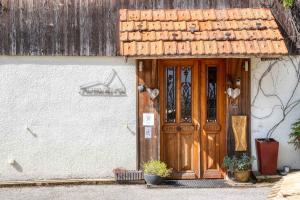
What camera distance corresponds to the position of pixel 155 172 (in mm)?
11289

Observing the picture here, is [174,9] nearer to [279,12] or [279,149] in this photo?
[279,12]

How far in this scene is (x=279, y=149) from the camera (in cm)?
1202

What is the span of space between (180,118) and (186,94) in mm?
568

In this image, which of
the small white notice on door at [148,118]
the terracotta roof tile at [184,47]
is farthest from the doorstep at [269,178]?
the terracotta roof tile at [184,47]

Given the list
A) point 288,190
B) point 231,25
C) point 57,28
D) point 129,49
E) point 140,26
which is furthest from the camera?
point 57,28

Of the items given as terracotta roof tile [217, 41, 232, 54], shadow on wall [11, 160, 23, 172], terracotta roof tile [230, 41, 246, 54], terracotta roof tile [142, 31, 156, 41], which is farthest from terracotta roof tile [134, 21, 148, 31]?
shadow on wall [11, 160, 23, 172]

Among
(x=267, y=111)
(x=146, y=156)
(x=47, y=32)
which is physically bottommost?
(x=146, y=156)

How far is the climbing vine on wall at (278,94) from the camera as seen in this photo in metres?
11.9

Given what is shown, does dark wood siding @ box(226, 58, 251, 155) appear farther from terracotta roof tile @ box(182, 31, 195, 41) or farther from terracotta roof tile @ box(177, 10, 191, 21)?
terracotta roof tile @ box(177, 10, 191, 21)

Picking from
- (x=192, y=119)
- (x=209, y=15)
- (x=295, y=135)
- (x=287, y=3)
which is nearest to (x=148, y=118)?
(x=192, y=119)

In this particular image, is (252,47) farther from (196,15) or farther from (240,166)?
(240,166)

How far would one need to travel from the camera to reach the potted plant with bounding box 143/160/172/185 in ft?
37.0

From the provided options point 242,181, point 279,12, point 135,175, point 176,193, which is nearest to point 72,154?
point 135,175

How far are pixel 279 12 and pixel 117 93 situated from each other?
13.7 ft
